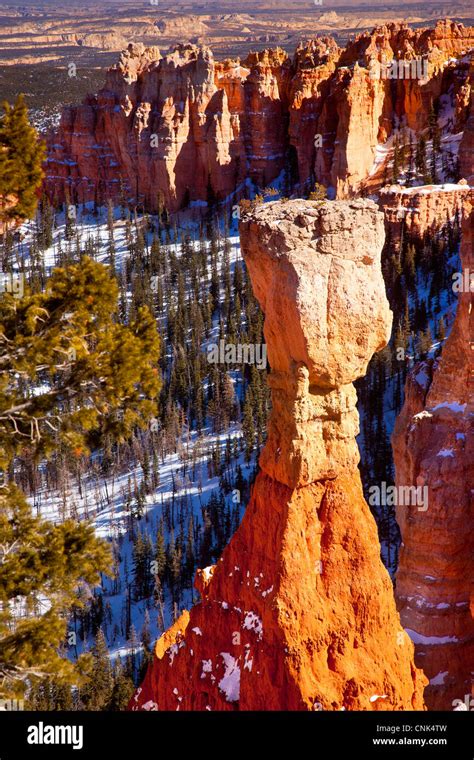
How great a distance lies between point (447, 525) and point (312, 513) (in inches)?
490

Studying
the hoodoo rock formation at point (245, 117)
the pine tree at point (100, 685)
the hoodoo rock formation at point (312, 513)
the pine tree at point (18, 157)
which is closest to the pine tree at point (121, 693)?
the pine tree at point (100, 685)

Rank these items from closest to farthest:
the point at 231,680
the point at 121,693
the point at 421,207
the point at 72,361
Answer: the point at 72,361
the point at 231,680
the point at 121,693
the point at 421,207

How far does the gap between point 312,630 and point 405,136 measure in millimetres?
83911

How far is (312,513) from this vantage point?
1593 centimetres

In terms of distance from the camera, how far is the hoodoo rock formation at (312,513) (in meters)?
Result: 15.3

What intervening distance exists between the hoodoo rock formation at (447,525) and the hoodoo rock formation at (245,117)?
63204 millimetres

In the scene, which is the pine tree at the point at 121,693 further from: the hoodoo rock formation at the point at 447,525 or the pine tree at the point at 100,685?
the hoodoo rock formation at the point at 447,525

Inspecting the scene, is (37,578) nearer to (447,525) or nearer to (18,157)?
(18,157)

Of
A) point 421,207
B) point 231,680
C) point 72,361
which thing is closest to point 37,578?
point 72,361

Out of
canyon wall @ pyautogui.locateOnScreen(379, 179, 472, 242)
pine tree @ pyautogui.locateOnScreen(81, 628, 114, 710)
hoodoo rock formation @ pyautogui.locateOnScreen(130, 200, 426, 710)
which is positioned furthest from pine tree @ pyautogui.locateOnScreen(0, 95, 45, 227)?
canyon wall @ pyautogui.locateOnScreen(379, 179, 472, 242)

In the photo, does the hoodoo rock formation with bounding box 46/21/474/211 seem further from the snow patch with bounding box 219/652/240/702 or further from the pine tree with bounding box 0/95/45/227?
the pine tree with bounding box 0/95/45/227

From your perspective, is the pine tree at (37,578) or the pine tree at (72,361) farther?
the pine tree at (72,361)

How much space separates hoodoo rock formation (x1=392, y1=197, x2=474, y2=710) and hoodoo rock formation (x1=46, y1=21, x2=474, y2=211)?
63.2 m
